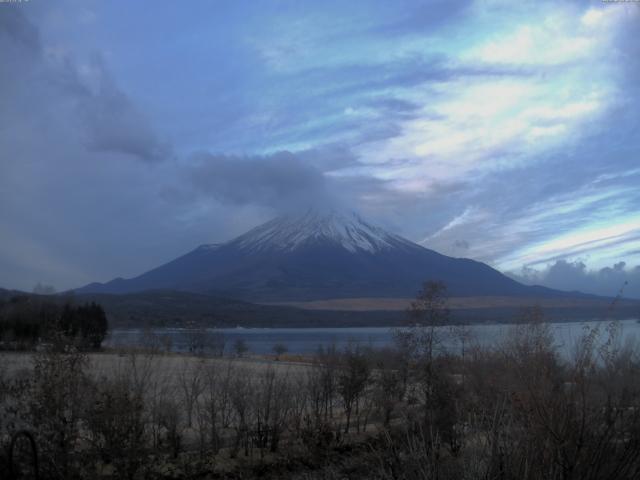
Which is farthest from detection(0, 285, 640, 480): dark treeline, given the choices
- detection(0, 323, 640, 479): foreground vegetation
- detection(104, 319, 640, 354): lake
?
detection(104, 319, 640, 354): lake

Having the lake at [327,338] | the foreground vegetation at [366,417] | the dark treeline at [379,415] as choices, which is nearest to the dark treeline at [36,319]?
the lake at [327,338]

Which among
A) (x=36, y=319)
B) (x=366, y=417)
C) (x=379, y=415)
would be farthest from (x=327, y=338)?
(x=366, y=417)

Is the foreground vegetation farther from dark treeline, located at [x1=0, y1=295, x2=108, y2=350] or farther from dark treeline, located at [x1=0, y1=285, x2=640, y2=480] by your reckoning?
dark treeline, located at [x1=0, y1=295, x2=108, y2=350]

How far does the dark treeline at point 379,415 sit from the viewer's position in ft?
18.2

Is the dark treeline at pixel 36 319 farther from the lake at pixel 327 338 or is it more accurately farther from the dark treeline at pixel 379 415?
the dark treeline at pixel 379 415

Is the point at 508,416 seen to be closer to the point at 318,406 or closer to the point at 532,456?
the point at 532,456

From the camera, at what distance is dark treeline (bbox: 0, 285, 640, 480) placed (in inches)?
219

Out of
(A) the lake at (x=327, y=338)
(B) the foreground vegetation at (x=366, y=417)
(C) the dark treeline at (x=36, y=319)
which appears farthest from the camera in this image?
(C) the dark treeline at (x=36, y=319)

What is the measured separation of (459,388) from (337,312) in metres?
146

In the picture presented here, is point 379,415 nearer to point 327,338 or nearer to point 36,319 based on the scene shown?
point 36,319

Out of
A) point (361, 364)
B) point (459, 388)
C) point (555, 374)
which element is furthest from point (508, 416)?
point (361, 364)

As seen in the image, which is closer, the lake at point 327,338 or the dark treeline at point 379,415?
the dark treeline at point 379,415

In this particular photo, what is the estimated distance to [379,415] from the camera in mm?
21062

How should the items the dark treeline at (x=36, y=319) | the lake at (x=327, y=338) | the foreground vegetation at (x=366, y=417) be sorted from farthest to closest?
1. the dark treeline at (x=36, y=319)
2. the lake at (x=327, y=338)
3. the foreground vegetation at (x=366, y=417)
